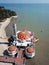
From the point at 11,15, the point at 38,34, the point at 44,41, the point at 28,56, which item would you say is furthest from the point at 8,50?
the point at 11,15

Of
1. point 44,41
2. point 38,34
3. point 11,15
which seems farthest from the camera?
point 11,15

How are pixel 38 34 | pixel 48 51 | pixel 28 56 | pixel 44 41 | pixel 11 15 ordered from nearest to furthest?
pixel 28 56 → pixel 48 51 → pixel 44 41 → pixel 38 34 → pixel 11 15

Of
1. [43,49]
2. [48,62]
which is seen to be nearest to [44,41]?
[43,49]

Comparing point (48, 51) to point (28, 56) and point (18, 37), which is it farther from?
point (18, 37)

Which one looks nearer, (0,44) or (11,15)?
(0,44)

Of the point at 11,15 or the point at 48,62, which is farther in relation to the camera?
the point at 11,15

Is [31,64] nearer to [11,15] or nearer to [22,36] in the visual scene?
[22,36]

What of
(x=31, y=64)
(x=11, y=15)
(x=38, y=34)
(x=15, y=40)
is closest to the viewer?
(x=31, y=64)

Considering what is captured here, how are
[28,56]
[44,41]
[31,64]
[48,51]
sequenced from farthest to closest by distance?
[44,41] → [48,51] → [28,56] → [31,64]
